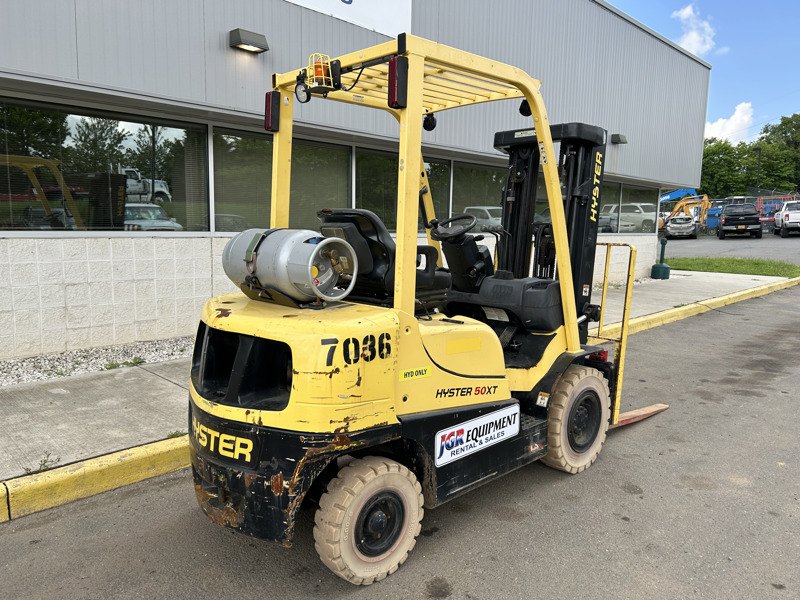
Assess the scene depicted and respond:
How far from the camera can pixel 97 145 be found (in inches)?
253

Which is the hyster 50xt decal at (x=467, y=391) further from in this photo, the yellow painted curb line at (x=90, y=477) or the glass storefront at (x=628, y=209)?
the glass storefront at (x=628, y=209)

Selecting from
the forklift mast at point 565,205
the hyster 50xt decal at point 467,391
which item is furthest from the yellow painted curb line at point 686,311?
the hyster 50xt decal at point 467,391

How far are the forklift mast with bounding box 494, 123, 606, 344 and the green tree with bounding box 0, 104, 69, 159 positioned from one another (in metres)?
4.65

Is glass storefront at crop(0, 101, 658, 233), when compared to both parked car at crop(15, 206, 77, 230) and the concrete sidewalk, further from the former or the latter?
the concrete sidewalk

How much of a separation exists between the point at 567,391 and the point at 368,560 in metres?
1.90

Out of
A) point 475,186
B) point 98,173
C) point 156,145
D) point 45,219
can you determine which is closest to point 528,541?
point 45,219

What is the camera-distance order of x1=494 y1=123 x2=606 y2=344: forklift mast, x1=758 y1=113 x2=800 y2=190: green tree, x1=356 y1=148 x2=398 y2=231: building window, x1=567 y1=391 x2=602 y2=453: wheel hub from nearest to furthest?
x1=567 y1=391 x2=602 y2=453: wheel hub
x1=494 y1=123 x2=606 y2=344: forklift mast
x1=356 y1=148 x2=398 y2=231: building window
x1=758 y1=113 x2=800 y2=190: green tree

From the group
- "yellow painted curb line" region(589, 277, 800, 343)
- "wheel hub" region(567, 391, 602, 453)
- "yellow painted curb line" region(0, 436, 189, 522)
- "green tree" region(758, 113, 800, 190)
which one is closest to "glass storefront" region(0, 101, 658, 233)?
"yellow painted curb line" region(0, 436, 189, 522)

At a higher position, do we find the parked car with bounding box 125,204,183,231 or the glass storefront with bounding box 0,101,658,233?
the glass storefront with bounding box 0,101,658,233

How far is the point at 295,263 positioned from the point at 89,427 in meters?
2.90

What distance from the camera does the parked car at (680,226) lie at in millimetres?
33844

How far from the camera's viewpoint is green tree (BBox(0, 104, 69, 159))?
5844 millimetres

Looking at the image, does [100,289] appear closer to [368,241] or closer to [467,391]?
[368,241]

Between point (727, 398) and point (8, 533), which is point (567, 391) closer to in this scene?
point (727, 398)
